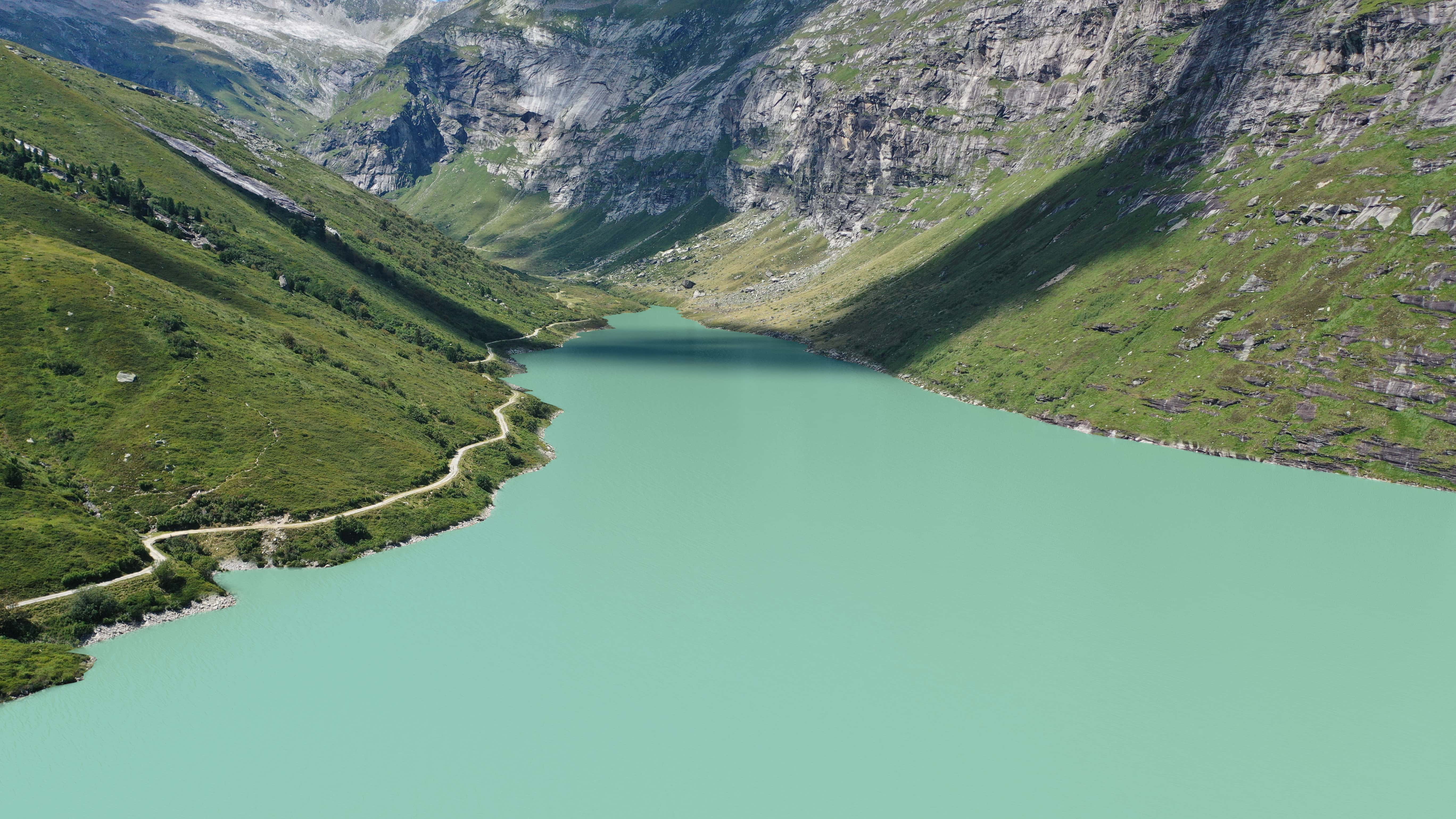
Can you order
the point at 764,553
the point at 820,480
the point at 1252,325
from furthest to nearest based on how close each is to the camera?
the point at 1252,325
the point at 820,480
the point at 764,553

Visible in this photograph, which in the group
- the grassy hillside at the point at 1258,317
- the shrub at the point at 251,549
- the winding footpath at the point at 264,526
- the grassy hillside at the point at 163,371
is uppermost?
the grassy hillside at the point at 1258,317

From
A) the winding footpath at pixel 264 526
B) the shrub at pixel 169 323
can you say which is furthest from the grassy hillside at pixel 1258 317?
the shrub at pixel 169 323

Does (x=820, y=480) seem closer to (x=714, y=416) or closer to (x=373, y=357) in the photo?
(x=714, y=416)

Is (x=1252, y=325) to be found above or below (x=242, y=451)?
above

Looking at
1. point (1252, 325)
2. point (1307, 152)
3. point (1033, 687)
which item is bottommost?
point (1033, 687)

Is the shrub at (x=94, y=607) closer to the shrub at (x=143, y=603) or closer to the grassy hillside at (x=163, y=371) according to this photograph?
the shrub at (x=143, y=603)

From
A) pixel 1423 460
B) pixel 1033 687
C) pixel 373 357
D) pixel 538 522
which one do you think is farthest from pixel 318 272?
pixel 1423 460
